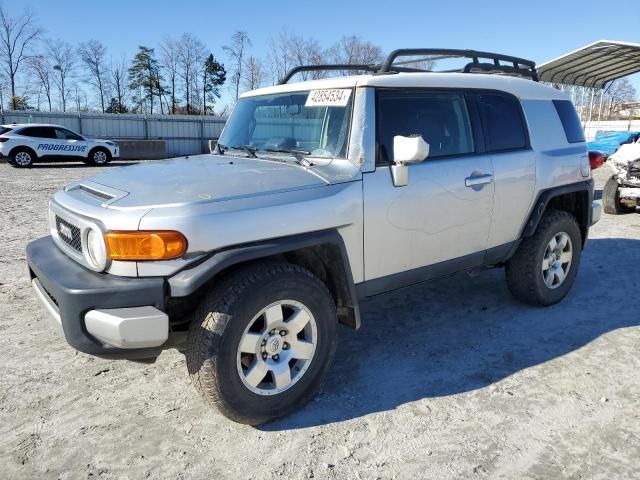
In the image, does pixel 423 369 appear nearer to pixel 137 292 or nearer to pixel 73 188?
pixel 137 292

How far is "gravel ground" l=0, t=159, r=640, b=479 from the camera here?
261 cm

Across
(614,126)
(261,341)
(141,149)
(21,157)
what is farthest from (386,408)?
(614,126)

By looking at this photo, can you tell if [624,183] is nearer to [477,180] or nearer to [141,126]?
[477,180]

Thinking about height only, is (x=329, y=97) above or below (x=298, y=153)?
above

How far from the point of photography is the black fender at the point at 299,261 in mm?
2523

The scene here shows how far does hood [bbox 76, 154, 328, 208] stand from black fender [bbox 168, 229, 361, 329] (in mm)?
287

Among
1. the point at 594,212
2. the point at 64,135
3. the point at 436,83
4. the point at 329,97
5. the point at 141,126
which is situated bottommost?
the point at 594,212

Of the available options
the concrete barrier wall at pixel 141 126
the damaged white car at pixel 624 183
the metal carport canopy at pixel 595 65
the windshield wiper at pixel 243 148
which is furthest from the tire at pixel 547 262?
the concrete barrier wall at pixel 141 126

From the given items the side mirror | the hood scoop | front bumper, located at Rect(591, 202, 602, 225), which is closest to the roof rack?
the side mirror

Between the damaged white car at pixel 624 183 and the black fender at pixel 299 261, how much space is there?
7.88 metres

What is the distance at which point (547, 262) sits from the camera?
15.1 ft

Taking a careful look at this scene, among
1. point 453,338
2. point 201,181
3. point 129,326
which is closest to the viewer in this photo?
point 129,326

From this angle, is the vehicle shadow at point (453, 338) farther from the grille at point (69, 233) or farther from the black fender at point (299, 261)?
the grille at point (69, 233)

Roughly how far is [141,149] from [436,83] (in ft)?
77.9
